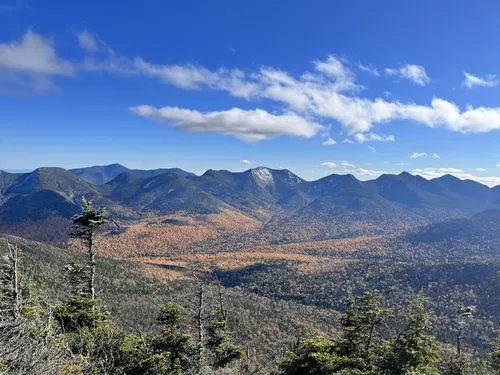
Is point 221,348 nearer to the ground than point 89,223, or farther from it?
nearer to the ground

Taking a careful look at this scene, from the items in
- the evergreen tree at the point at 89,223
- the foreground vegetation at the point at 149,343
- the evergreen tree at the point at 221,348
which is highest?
the evergreen tree at the point at 89,223

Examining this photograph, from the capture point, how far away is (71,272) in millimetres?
22391

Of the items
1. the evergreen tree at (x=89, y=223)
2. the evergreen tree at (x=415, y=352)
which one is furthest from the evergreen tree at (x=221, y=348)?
the evergreen tree at (x=415, y=352)

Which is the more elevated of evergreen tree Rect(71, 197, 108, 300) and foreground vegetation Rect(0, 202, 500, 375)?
evergreen tree Rect(71, 197, 108, 300)

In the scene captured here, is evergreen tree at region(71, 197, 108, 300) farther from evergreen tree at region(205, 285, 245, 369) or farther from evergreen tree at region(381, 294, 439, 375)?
evergreen tree at region(381, 294, 439, 375)

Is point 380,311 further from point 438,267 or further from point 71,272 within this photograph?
point 438,267

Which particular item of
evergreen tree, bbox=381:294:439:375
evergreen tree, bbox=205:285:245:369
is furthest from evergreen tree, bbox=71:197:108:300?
evergreen tree, bbox=381:294:439:375

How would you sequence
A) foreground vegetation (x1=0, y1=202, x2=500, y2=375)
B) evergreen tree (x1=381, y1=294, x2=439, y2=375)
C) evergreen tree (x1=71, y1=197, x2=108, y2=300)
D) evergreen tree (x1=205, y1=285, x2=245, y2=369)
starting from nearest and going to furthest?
foreground vegetation (x1=0, y1=202, x2=500, y2=375)
evergreen tree (x1=381, y1=294, x2=439, y2=375)
evergreen tree (x1=71, y1=197, x2=108, y2=300)
evergreen tree (x1=205, y1=285, x2=245, y2=369)

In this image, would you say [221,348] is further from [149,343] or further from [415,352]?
[415,352]

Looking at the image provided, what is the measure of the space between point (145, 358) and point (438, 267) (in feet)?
509

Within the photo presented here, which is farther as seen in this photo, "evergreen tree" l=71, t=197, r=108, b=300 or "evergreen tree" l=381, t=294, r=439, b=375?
"evergreen tree" l=71, t=197, r=108, b=300

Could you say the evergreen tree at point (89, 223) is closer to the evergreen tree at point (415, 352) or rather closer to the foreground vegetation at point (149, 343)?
the foreground vegetation at point (149, 343)

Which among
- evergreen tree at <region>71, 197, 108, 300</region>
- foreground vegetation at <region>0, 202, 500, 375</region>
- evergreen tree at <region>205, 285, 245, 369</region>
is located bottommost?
evergreen tree at <region>205, 285, 245, 369</region>

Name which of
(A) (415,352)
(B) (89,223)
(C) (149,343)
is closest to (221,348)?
(C) (149,343)
